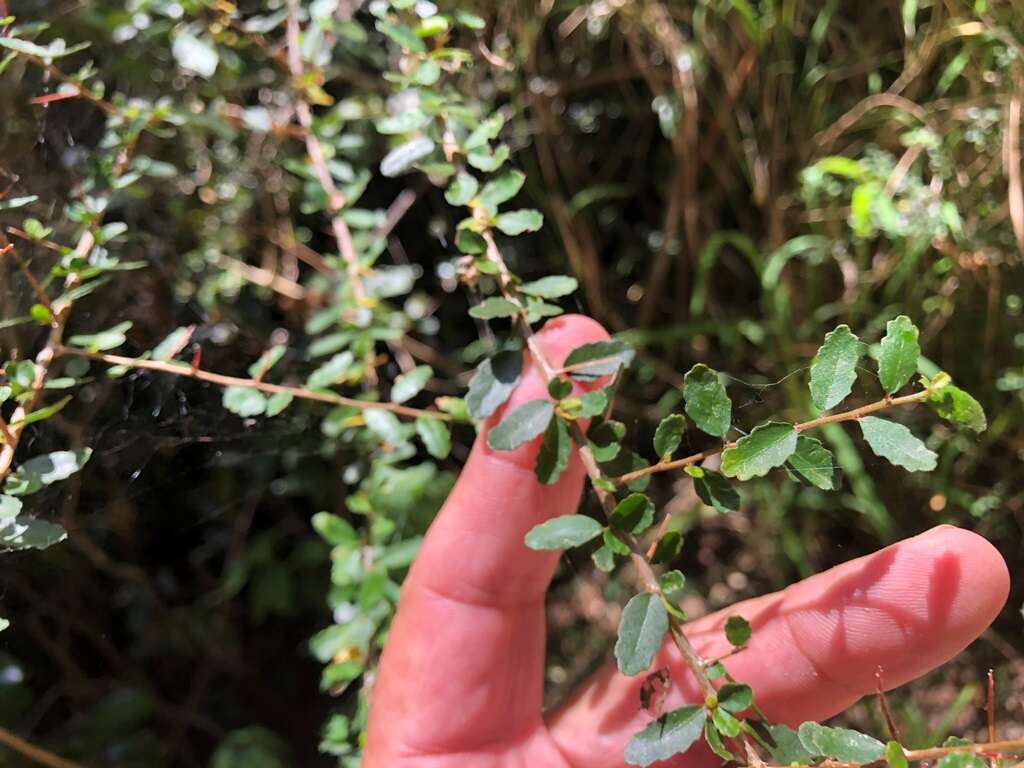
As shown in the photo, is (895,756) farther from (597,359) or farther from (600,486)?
(597,359)

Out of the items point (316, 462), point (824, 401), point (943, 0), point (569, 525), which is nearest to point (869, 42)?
point (943, 0)

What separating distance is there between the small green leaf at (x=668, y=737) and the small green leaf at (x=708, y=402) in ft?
0.86

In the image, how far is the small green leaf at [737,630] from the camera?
0.73 metres

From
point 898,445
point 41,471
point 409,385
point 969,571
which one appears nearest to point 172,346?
point 41,471

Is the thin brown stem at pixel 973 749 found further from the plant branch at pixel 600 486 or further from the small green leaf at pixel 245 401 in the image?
the small green leaf at pixel 245 401

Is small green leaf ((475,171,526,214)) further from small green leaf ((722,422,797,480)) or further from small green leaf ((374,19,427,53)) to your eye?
small green leaf ((722,422,797,480))

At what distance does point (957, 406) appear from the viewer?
2.04 feet

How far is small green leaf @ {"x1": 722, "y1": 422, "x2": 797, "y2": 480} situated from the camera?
63 cm

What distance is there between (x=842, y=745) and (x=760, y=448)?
0.25 meters

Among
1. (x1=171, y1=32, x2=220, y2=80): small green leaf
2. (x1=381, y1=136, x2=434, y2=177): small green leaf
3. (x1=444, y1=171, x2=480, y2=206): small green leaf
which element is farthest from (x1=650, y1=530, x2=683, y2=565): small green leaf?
(x1=171, y1=32, x2=220, y2=80): small green leaf

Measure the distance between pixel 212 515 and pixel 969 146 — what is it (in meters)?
1.38

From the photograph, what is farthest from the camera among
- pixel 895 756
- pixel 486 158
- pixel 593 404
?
pixel 486 158

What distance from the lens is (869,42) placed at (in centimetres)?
128

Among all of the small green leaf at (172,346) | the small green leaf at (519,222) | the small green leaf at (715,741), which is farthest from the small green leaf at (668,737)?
the small green leaf at (172,346)
